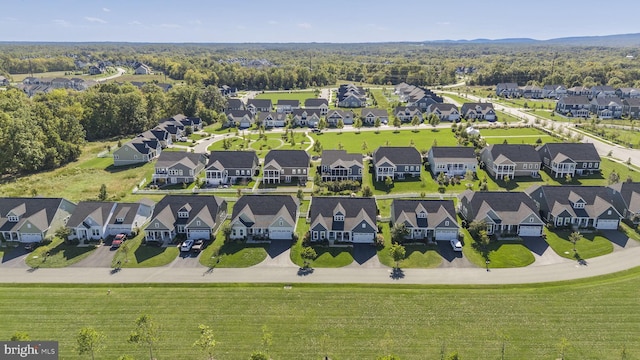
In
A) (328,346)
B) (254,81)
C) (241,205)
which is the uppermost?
(254,81)

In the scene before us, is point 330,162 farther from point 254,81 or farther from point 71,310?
point 254,81

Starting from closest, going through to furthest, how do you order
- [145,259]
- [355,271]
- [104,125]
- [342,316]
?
[342,316] → [355,271] → [145,259] → [104,125]

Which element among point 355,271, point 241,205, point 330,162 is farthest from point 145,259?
point 330,162

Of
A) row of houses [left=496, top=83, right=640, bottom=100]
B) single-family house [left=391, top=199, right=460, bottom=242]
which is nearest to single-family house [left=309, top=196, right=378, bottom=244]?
single-family house [left=391, top=199, right=460, bottom=242]

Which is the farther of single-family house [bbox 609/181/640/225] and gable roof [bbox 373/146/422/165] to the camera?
gable roof [bbox 373/146/422/165]

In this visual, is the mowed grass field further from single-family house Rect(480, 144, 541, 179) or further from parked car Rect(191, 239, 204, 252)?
single-family house Rect(480, 144, 541, 179)

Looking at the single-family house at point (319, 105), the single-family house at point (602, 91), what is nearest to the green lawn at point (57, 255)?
the single-family house at point (319, 105)
